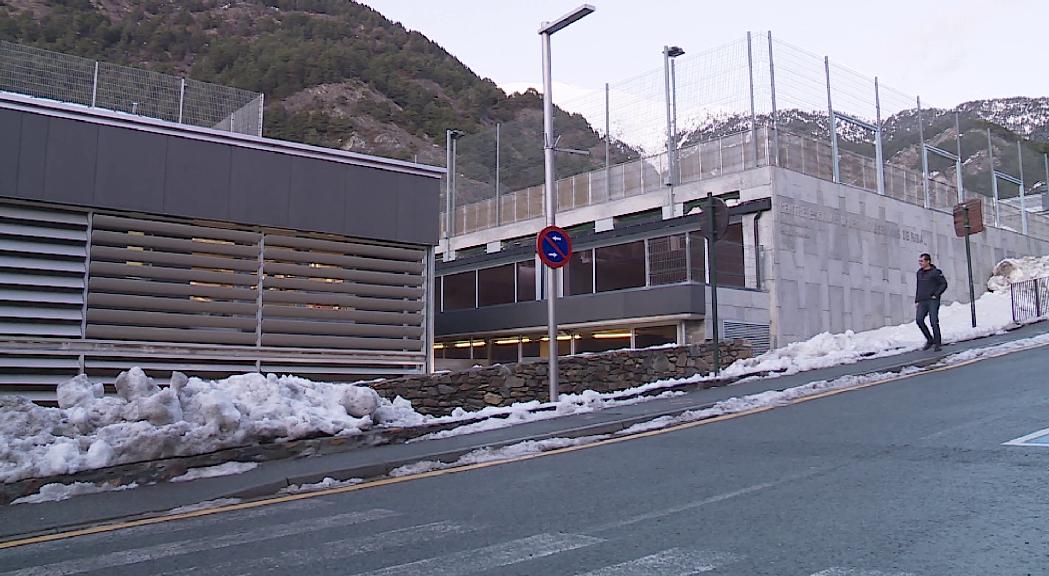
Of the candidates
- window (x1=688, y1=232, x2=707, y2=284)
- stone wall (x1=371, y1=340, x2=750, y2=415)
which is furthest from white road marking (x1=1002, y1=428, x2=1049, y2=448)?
window (x1=688, y1=232, x2=707, y2=284)

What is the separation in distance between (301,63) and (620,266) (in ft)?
220

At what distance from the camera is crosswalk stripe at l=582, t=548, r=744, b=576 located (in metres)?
4.95

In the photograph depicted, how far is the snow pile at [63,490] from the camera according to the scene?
27.5 feet

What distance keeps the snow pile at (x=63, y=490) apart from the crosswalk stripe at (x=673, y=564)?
595 cm

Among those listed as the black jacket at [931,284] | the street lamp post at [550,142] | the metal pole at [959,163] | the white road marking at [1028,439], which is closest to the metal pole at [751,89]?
the black jacket at [931,284]

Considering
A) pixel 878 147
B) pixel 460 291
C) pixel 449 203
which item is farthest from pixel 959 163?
→ pixel 460 291

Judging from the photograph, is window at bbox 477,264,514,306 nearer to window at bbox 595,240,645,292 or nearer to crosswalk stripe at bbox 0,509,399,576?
window at bbox 595,240,645,292

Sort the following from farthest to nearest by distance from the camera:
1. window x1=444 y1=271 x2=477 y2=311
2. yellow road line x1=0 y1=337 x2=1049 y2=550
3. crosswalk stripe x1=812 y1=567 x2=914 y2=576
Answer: window x1=444 y1=271 x2=477 y2=311 → yellow road line x1=0 y1=337 x2=1049 y2=550 → crosswalk stripe x1=812 y1=567 x2=914 y2=576

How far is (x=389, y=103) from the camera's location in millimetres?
88312

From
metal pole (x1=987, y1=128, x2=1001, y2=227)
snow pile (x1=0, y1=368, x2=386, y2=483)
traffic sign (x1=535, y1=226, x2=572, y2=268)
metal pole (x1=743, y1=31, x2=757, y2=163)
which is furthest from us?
metal pole (x1=987, y1=128, x2=1001, y2=227)

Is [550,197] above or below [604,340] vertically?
above

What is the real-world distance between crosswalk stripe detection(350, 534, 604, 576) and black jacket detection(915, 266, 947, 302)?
14706 millimetres

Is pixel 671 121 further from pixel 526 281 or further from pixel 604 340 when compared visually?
pixel 604 340

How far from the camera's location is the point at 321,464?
31.9 feet
